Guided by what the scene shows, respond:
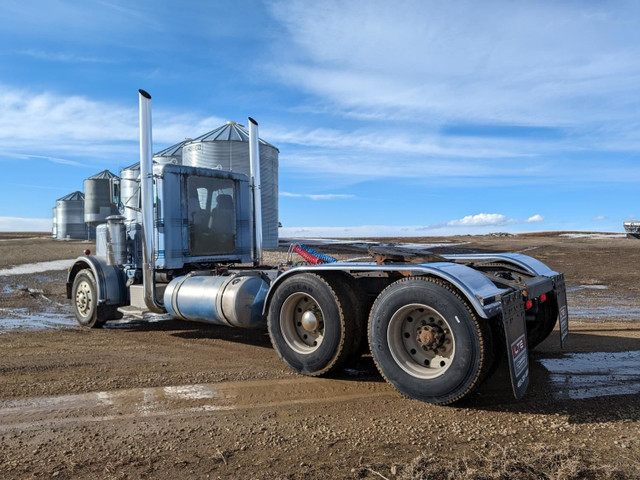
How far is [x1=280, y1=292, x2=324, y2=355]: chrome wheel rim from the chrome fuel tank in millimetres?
742

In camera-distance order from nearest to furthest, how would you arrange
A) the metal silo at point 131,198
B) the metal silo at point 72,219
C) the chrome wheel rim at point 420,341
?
the chrome wheel rim at point 420,341, the metal silo at point 131,198, the metal silo at point 72,219

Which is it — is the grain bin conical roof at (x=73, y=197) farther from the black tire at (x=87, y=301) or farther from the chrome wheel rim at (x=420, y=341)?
the chrome wheel rim at (x=420, y=341)

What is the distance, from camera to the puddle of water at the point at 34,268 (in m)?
18.2

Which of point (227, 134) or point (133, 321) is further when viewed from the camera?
point (227, 134)

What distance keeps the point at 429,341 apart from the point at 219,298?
3061 millimetres

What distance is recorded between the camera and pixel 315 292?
524 cm

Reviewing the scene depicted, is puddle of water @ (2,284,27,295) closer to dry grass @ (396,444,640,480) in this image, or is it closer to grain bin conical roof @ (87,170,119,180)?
dry grass @ (396,444,640,480)

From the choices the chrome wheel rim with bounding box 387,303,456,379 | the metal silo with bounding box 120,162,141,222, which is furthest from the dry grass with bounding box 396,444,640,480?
the metal silo with bounding box 120,162,141,222

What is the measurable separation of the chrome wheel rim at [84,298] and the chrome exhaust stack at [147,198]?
1.64 m

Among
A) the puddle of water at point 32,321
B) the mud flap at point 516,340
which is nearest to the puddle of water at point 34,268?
the puddle of water at point 32,321

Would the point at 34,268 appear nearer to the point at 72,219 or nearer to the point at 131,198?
the point at 131,198

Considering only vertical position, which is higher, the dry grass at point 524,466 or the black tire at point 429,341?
the black tire at point 429,341

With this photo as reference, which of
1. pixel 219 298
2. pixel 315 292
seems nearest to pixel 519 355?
pixel 315 292

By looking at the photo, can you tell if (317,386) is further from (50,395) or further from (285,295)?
(50,395)
